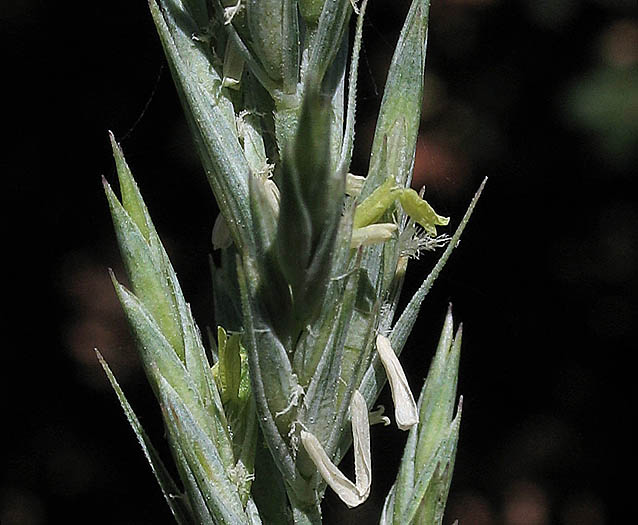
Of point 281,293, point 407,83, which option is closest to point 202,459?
point 281,293

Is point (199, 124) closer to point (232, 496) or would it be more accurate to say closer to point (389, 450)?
point (232, 496)

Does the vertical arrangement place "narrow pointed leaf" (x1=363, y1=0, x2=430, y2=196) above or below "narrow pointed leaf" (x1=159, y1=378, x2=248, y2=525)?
above

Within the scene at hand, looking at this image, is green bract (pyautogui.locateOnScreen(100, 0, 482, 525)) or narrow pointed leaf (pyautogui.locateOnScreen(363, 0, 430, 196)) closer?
green bract (pyautogui.locateOnScreen(100, 0, 482, 525))

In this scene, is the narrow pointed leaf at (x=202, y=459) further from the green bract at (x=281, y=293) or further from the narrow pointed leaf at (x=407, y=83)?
the narrow pointed leaf at (x=407, y=83)

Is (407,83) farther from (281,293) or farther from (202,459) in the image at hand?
(202,459)

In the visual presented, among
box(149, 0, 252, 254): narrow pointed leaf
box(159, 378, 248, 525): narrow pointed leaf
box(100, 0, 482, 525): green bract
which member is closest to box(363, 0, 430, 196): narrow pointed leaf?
box(100, 0, 482, 525): green bract

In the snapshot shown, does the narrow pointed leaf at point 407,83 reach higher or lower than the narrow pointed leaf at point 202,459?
higher

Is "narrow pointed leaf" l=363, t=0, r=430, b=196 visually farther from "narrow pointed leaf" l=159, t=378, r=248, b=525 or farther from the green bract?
"narrow pointed leaf" l=159, t=378, r=248, b=525

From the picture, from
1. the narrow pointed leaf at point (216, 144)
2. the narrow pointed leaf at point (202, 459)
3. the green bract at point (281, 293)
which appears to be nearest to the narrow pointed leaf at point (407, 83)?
the green bract at point (281, 293)
